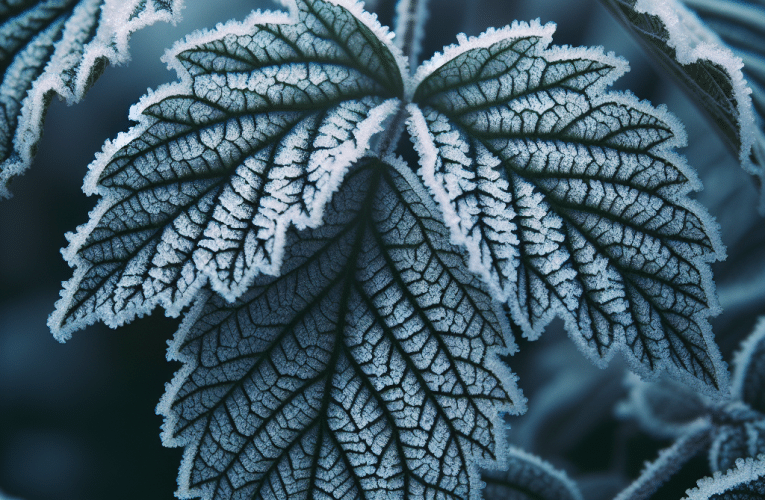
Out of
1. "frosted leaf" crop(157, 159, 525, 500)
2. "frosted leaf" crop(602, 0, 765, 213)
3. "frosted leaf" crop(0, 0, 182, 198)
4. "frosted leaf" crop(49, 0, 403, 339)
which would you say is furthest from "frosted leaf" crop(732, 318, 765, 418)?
"frosted leaf" crop(0, 0, 182, 198)

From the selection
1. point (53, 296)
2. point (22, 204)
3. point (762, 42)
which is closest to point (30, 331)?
point (53, 296)

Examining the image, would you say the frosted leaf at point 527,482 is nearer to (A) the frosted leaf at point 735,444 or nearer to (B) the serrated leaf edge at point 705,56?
(A) the frosted leaf at point 735,444

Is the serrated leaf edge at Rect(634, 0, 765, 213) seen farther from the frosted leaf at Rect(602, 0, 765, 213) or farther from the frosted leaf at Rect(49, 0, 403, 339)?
the frosted leaf at Rect(49, 0, 403, 339)

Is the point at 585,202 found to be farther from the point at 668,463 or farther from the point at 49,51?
the point at 49,51

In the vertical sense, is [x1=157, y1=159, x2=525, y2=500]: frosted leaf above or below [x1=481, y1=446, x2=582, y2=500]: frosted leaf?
above

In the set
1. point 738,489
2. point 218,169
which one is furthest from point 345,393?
point 738,489

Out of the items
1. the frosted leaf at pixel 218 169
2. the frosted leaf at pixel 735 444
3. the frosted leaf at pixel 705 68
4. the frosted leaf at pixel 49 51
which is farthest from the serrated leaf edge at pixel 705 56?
the frosted leaf at pixel 49 51
